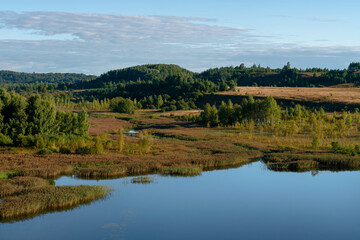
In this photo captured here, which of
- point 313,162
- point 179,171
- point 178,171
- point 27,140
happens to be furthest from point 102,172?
point 313,162

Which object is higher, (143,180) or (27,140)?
(27,140)

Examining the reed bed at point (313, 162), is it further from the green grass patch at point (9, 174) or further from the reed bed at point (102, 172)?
the green grass patch at point (9, 174)

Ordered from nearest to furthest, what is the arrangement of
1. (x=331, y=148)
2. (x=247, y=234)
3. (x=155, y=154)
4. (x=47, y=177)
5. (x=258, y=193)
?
(x=247, y=234) < (x=258, y=193) < (x=47, y=177) < (x=155, y=154) < (x=331, y=148)

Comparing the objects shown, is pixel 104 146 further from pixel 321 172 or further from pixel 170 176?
pixel 321 172

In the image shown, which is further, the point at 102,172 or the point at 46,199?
the point at 102,172

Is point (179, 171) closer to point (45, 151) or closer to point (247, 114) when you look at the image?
point (45, 151)

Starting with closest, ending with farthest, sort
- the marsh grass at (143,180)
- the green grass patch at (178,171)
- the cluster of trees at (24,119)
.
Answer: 1. the marsh grass at (143,180)
2. the green grass patch at (178,171)
3. the cluster of trees at (24,119)

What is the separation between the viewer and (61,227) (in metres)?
27.5

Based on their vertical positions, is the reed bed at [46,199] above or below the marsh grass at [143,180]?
above

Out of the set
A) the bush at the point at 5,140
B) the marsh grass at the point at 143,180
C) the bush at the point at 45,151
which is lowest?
the marsh grass at the point at 143,180

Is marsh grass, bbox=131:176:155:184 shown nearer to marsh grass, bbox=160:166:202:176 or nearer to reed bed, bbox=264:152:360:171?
marsh grass, bbox=160:166:202:176

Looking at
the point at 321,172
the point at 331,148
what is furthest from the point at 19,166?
the point at 331,148

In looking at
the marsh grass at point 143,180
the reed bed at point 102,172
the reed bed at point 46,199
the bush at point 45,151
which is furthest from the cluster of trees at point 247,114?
the reed bed at point 46,199

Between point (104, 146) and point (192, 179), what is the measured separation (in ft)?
73.9
